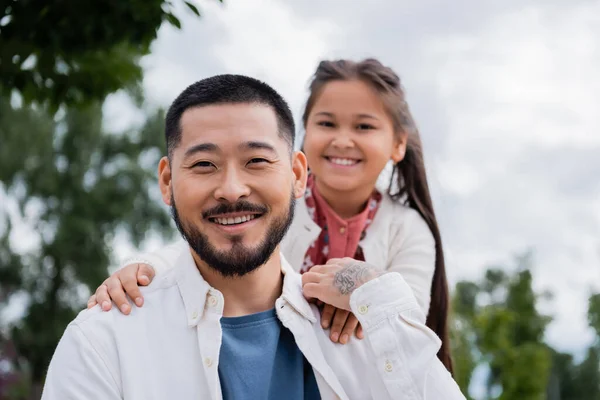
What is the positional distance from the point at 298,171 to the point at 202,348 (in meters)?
0.81

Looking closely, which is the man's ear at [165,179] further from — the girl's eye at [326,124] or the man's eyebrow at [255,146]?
the girl's eye at [326,124]

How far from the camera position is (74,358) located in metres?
2.72

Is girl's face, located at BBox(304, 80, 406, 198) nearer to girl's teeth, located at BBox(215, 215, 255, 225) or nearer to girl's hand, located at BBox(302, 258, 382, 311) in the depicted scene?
girl's hand, located at BBox(302, 258, 382, 311)

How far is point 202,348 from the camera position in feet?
9.20

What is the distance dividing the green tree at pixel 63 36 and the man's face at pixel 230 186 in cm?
297

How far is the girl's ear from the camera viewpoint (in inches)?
184

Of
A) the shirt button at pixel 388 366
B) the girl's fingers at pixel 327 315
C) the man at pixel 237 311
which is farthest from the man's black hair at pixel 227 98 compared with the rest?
the shirt button at pixel 388 366

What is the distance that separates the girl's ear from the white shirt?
1.67 meters

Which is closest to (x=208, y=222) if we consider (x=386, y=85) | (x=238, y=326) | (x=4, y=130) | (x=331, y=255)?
(x=238, y=326)

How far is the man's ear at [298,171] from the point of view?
314cm

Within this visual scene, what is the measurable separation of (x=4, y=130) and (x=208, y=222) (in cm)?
2011

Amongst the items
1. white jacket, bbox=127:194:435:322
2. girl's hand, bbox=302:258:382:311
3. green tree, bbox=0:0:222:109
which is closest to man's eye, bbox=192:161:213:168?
girl's hand, bbox=302:258:382:311

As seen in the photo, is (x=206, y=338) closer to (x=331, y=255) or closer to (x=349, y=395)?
(x=349, y=395)

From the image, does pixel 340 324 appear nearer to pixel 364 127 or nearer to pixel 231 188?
pixel 231 188
